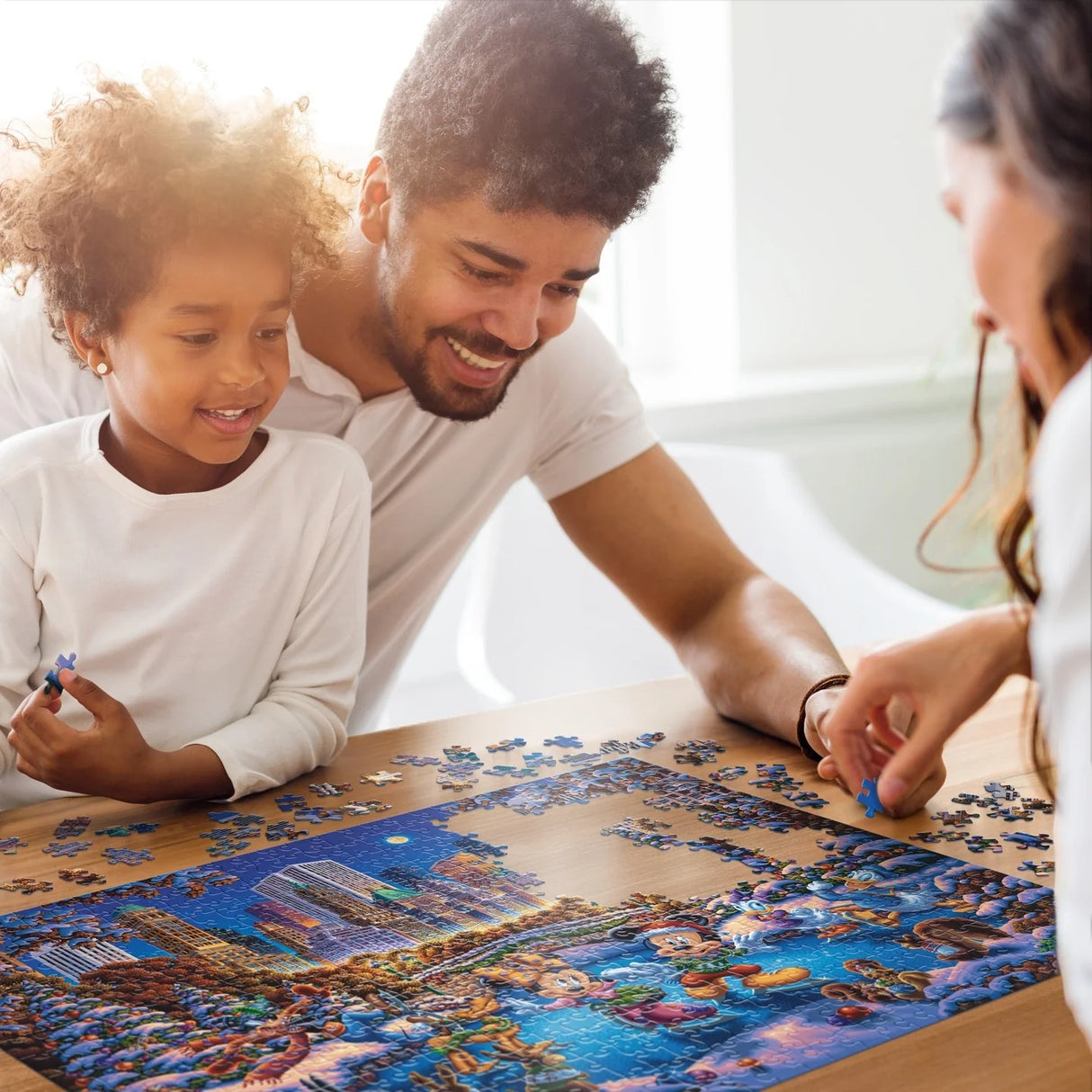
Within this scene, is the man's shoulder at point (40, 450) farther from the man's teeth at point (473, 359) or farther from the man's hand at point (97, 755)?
the man's teeth at point (473, 359)

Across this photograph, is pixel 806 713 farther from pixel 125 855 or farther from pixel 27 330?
pixel 27 330

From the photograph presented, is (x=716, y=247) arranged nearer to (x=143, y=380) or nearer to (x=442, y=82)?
(x=442, y=82)

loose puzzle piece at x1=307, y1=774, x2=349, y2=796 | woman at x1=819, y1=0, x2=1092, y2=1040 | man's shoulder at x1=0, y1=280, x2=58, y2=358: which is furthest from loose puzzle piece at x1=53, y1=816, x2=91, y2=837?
woman at x1=819, y1=0, x2=1092, y2=1040

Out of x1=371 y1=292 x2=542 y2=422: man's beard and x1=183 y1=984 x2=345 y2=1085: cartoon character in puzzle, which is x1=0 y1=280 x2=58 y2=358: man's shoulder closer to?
x1=371 y1=292 x2=542 y2=422: man's beard

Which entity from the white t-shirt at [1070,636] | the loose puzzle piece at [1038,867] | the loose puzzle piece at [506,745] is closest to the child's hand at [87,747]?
the loose puzzle piece at [506,745]

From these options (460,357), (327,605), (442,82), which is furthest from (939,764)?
(442,82)

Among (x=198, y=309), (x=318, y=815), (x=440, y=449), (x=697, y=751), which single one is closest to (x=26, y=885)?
(x=318, y=815)

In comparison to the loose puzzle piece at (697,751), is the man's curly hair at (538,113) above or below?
above

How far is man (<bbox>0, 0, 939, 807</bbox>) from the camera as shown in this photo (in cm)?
176

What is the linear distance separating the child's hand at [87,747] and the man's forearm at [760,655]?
0.69 m

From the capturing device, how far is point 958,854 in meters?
1.36

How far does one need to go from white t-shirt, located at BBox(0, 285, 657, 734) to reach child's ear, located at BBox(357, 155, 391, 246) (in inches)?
6.8

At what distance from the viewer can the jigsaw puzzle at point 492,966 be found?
Answer: 0.98 m

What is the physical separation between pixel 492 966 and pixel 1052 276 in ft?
2.15
